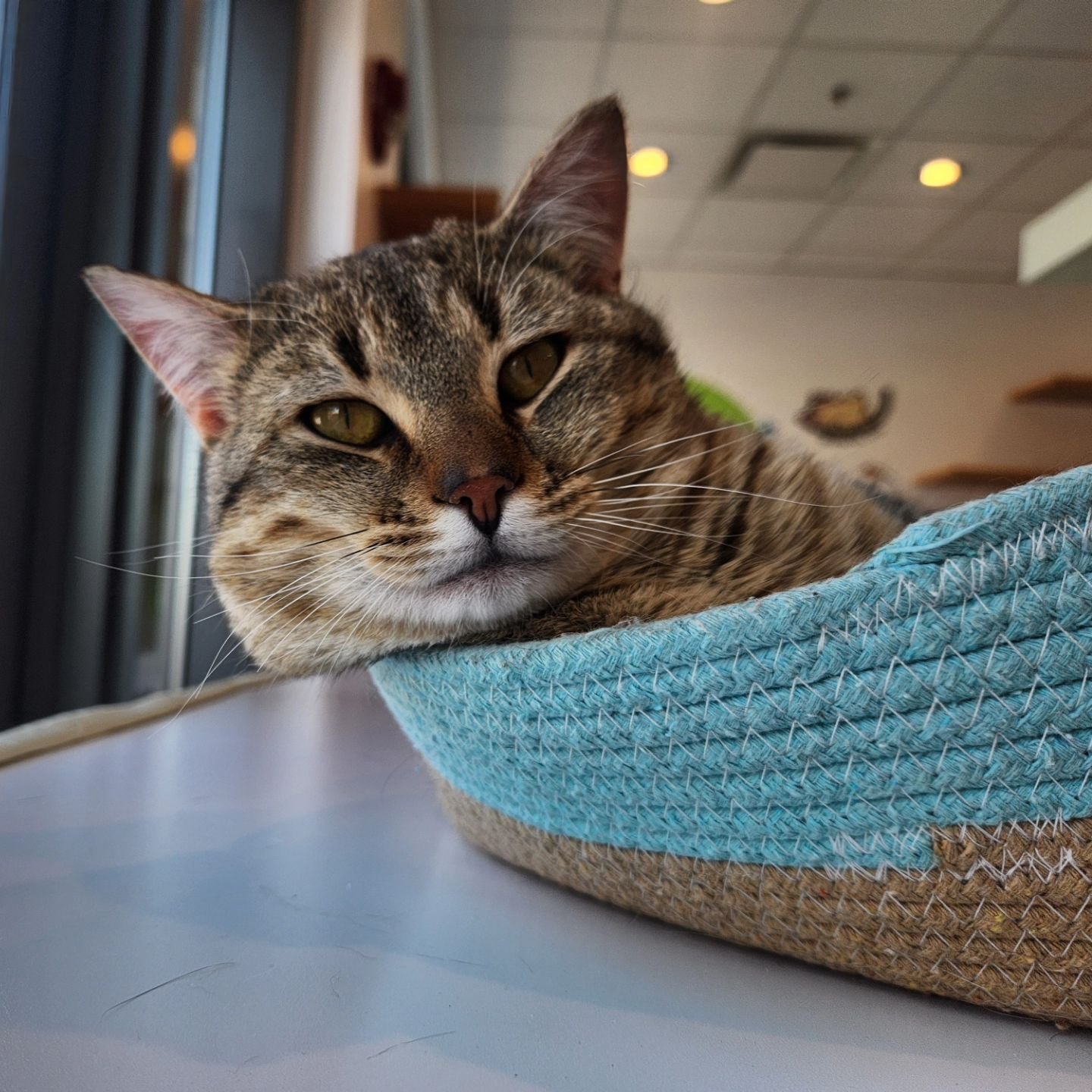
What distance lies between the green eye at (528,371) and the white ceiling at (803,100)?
1.74m

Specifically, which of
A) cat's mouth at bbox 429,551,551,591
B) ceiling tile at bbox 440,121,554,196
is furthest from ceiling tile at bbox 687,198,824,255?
cat's mouth at bbox 429,551,551,591

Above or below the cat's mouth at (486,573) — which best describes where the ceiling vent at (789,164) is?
above

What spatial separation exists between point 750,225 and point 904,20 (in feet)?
7.57

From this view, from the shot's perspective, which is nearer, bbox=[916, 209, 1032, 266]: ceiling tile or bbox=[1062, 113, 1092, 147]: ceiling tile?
bbox=[1062, 113, 1092, 147]: ceiling tile

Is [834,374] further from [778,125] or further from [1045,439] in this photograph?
[778,125]

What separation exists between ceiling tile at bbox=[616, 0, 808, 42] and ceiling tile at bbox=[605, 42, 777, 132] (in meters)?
0.07

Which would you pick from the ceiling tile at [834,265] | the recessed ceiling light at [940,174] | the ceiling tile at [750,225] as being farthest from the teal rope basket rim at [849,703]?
the ceiling tile at [834,265]

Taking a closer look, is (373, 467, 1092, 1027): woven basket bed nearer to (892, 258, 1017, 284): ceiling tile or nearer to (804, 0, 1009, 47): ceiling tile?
(804, 0, 1009, 47): ceiling tile

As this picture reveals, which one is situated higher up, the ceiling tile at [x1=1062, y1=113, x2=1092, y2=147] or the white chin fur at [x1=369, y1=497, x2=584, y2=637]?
the ceiling tile at [x1=1062, y1=113, x2=1092, y2=147]

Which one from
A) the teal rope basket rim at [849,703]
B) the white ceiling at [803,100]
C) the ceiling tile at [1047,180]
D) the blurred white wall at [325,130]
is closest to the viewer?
the teal rope basket rim at [849,703]

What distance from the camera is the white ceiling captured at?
2625 mm

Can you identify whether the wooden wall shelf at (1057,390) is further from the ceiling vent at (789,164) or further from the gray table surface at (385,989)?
the gray table surface at (385,989)

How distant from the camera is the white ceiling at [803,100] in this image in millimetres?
2625

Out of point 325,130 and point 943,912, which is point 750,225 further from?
point 943,912
